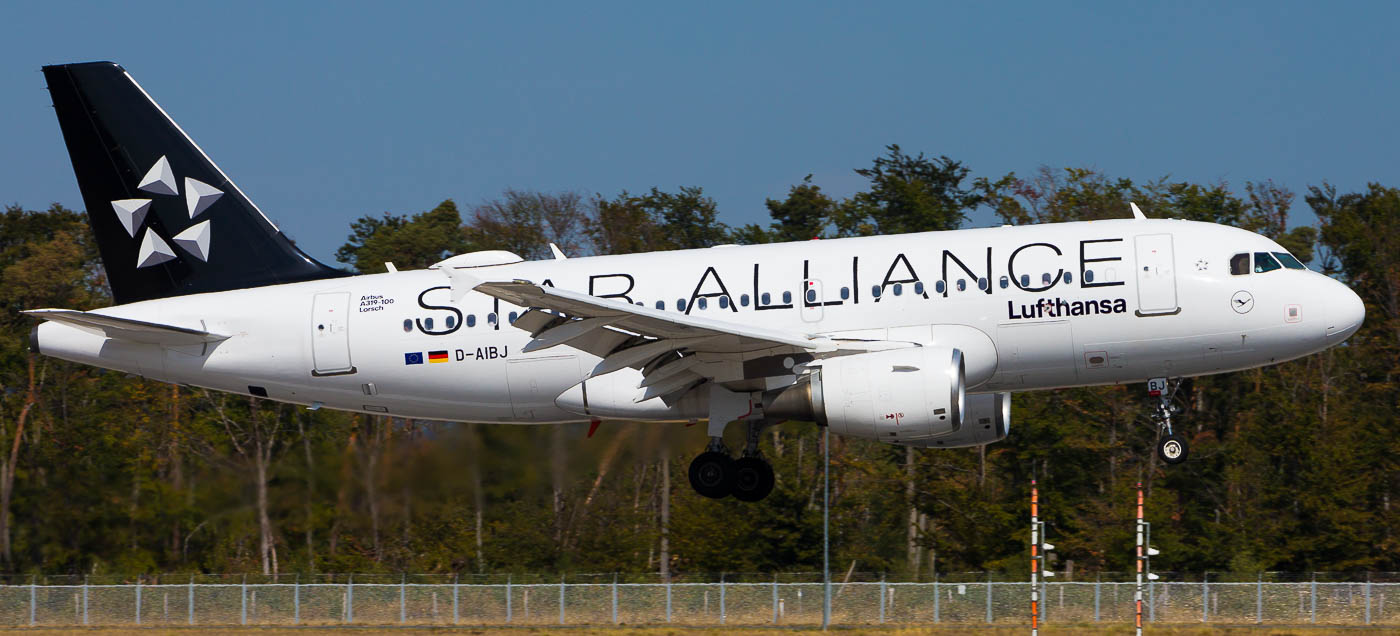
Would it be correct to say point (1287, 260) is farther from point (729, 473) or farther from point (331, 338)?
point (331, 338)

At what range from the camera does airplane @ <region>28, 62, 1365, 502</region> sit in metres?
22.8

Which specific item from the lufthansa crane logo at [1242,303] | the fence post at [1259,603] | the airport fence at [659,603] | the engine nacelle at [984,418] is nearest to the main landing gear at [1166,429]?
the lufthansa crane logo at [1242,303]

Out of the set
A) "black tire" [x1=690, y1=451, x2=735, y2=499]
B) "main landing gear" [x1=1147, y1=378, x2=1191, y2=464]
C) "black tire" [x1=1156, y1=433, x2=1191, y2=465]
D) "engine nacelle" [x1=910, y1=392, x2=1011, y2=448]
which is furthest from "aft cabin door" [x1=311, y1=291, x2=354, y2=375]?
"black tire" [x1=1156, y1=433, x2=1191, y2=465]

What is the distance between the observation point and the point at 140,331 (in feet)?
82.3

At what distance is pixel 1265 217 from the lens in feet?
188

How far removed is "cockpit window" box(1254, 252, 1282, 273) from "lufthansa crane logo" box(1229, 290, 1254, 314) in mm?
462

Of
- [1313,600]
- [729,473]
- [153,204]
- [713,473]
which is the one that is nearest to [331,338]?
[153,204]

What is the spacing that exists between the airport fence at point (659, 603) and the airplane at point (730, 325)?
7.53 meters

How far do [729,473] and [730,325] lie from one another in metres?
3.47

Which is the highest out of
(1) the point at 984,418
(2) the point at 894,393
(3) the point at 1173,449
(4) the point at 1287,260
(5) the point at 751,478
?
(4) the point at 1287,260

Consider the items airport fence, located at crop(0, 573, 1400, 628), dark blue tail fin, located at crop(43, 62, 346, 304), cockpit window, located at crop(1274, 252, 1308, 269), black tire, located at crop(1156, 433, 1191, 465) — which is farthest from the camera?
airport fence, located at crop(0, 573, 1400, 628)

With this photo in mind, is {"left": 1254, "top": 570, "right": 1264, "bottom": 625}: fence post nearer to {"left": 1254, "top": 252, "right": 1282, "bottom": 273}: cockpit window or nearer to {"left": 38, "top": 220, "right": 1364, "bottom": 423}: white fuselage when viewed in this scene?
{"left": 38, "top": 220, "right": 1364, "bottom": 423}: white fuselage

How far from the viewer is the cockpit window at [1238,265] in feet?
75.4

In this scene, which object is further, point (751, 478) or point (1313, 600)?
point (1313, 600)
